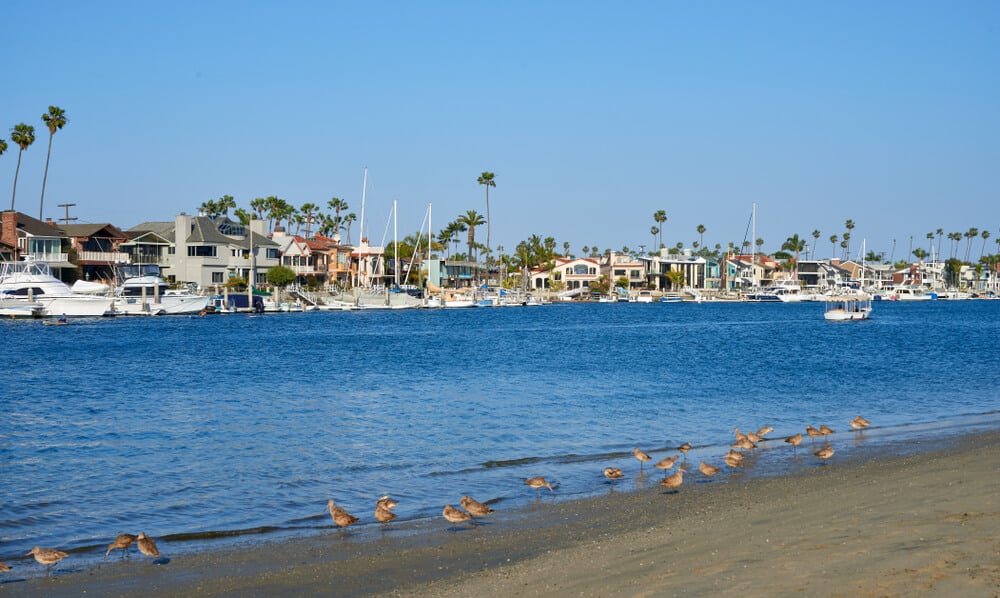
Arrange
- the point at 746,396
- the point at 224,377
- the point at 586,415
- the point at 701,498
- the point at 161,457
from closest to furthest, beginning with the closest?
the point at 701,498 < the point at 161,457 < the point at 586,415 < the point at 746,396 < the point at 224,377

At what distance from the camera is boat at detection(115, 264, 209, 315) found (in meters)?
87.4

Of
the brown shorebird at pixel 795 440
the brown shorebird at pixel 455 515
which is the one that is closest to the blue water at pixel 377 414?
the brown shorebird at pixel 795 440

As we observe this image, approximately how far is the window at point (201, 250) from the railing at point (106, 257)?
5987mm

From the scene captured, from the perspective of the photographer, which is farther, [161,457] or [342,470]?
[161,457]

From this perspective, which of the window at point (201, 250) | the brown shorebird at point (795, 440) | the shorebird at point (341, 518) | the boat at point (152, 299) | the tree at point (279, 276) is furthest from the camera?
the tree at point (279, 276)

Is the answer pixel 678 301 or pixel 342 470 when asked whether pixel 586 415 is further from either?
pixel 678 301

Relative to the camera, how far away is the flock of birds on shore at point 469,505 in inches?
483

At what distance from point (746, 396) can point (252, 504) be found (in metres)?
19.6

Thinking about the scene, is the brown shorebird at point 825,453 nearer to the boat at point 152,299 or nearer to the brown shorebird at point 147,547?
the brown shorebird at point 147,547

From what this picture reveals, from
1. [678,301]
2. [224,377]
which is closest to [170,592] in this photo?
[224,377]

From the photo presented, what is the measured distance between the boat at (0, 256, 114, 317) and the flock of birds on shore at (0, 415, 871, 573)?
74.2m

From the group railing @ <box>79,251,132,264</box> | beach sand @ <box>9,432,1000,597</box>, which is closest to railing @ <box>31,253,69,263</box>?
railing @ <box>79,251,132,264</box>

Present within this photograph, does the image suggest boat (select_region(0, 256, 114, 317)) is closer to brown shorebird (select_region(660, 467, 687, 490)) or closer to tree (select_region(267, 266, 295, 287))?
tree (select_region(267, 266, 295, 287))

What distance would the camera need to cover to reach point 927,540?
10.6m
